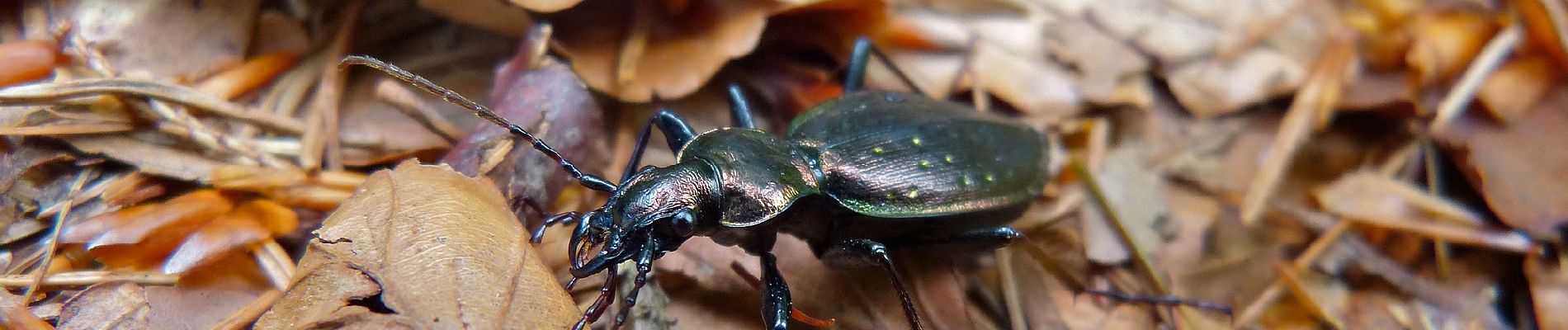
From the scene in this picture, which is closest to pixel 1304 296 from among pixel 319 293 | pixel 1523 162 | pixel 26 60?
pixel 1523 162

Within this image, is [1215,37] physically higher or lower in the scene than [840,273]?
higher

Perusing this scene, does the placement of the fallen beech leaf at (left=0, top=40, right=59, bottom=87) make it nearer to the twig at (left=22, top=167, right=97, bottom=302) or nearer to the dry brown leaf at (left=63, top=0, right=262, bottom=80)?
the dry brown leaf at (left=63, top=0, right=262, bottom=80)

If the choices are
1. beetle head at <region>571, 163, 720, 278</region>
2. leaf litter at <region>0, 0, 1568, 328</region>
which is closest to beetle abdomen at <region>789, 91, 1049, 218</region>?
leaf litter at <region>0, 0, 1568, 328</region>

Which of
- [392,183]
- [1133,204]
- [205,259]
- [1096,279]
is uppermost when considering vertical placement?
[392,183]

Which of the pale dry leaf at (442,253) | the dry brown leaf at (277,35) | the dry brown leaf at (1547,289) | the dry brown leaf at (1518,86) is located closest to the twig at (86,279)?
the pale dry leaf at (442,253)

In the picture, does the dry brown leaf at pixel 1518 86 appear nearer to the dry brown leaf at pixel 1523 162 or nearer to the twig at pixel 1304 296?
the dry brown leaf at pixel 1523 162

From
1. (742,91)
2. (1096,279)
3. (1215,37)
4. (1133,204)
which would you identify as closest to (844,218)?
(742,91)

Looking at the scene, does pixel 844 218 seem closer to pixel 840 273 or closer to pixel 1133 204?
pixel 840 273
